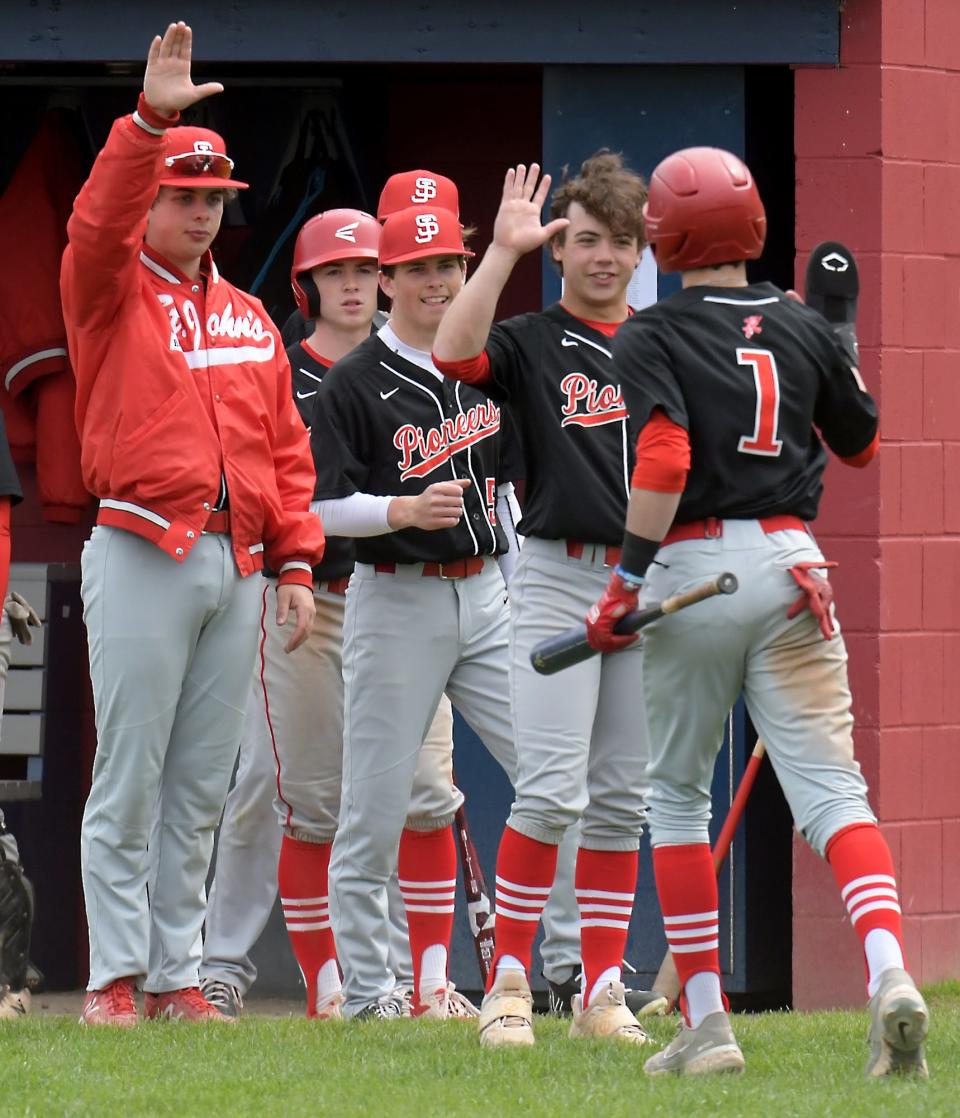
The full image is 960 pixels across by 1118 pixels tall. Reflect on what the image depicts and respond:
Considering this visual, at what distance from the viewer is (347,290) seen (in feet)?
18.4

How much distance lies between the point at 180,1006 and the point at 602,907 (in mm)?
1003

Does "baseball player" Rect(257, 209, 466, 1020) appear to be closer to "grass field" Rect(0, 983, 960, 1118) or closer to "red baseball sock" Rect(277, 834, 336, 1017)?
"red baseball sock" Rect(277, 834, 336, 1017)

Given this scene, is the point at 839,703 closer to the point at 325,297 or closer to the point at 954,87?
the point at 325,297

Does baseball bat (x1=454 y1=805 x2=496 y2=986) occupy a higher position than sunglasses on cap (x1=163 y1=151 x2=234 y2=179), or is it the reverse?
sunglasses on cap (x1=163 y1=151 x2=234 y2=179)

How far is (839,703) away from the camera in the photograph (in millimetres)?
3932

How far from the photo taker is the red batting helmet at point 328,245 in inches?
220

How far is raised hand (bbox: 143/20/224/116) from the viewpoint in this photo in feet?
14.0

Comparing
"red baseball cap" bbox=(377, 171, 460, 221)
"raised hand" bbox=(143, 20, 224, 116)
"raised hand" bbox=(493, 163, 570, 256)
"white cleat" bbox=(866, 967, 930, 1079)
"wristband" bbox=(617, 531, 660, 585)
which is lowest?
"white cleat" bbox=(866, 967, 930, 1079)

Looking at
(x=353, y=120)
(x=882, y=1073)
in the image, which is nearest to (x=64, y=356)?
(x=353, y=120)

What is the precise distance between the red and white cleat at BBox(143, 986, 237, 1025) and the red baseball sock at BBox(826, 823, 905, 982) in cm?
161

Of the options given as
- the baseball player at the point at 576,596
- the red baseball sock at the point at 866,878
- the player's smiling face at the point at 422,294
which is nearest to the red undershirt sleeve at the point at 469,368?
the baseball player at the point at 576,596

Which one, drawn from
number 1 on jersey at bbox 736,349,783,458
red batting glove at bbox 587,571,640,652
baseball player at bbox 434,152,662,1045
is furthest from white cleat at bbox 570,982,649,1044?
number 1 on jersey at bbox 736,349,783,458

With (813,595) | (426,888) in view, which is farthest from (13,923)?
(813,595)

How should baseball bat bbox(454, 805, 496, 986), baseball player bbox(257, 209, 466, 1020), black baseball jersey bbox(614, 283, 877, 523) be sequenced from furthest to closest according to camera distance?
baseball bat bbox(454, 805, 496, 986)
baseball player bbox(257, 209, 466, 1020)
black baseball jersey bbox(614, 283, 877, 523)
